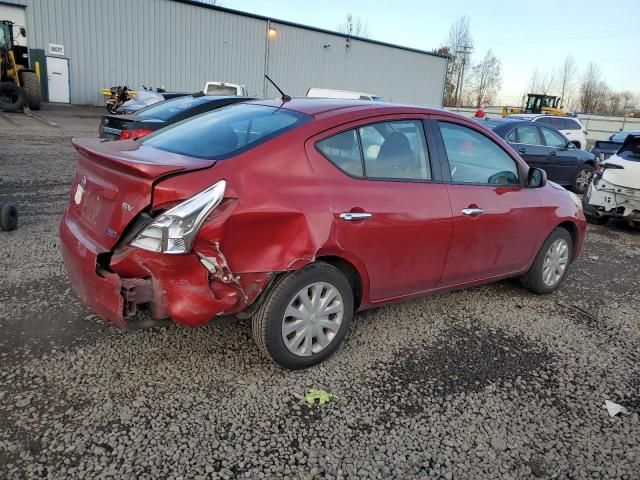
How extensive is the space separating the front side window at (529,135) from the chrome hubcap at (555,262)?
18.2 ft

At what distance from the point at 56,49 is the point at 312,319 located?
1062 inches

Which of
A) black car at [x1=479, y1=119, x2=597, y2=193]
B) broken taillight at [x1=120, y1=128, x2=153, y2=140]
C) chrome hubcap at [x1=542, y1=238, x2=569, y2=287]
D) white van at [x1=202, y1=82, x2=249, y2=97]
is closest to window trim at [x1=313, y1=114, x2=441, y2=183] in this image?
chrome hubcap at [x1=542, y1=238, x2=569, y2=287]

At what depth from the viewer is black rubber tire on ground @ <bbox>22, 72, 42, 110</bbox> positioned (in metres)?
18.9

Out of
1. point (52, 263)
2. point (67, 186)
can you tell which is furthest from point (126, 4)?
point (52, 263)

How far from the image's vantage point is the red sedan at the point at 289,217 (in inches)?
106

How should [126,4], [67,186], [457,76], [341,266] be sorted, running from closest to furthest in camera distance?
[341,266] → [67,186] → [126,4] → [457,76]

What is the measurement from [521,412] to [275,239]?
176cm

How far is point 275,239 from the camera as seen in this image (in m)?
2.91

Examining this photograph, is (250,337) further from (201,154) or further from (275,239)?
(201,154)

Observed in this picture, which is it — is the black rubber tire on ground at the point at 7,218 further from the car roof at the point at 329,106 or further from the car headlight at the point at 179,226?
the car headlight at the point at 179,226

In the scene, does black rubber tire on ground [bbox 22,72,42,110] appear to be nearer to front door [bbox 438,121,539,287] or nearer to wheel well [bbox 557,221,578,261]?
front door [bbox 438,121,539,287]

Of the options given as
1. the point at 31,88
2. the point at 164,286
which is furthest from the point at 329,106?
the point at 31,88

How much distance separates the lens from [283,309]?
9.84ft

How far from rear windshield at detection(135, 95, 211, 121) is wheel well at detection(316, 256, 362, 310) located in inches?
237
